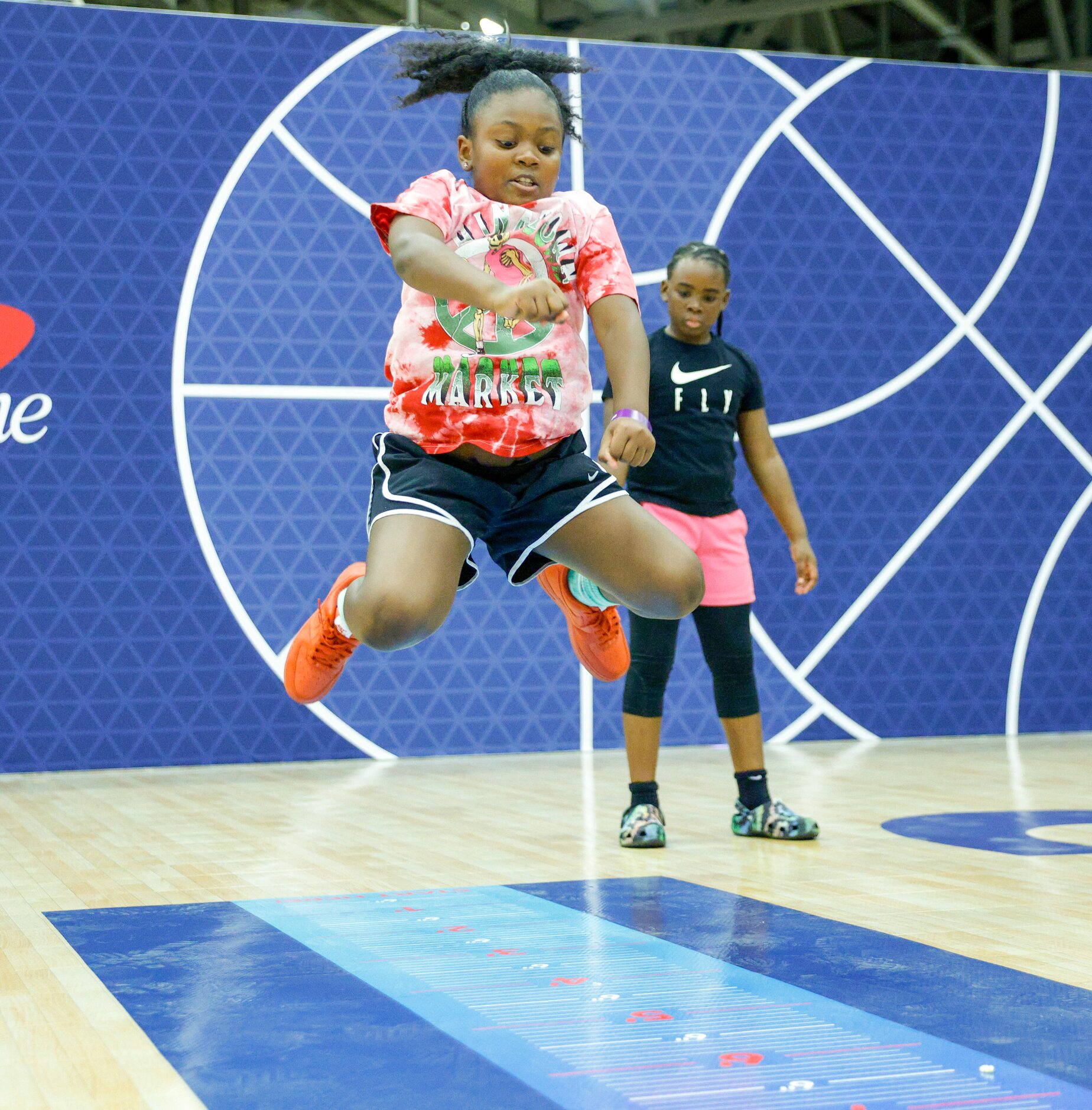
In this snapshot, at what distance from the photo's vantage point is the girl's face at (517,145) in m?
2.36

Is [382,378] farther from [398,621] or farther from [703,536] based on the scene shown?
[398,621]

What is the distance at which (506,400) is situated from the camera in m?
2.37

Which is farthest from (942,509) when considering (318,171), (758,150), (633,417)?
(633,417)

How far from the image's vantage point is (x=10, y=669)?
5.27 meters

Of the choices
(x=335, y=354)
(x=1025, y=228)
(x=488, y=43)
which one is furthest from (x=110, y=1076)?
(x=1025, y=228)

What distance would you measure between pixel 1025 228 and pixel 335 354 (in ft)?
9.76

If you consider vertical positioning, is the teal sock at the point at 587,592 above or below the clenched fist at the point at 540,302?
below

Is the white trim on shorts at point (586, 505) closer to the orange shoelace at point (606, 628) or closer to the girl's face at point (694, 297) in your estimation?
the orange shoelace at point (606, 628)

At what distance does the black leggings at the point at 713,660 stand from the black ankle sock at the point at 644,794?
0.54 ft

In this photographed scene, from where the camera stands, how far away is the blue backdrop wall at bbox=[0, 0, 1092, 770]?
5352mm

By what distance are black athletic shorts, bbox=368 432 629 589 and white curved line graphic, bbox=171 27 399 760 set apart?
308cm

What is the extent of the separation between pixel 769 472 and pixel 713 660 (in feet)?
1.62

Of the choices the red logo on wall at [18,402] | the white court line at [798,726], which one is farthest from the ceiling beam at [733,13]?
the red logo on wall at [18,402]

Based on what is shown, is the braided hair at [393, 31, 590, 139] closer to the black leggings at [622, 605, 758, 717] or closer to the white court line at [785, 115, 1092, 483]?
the black leggings at [622, 605, 758, 717]
